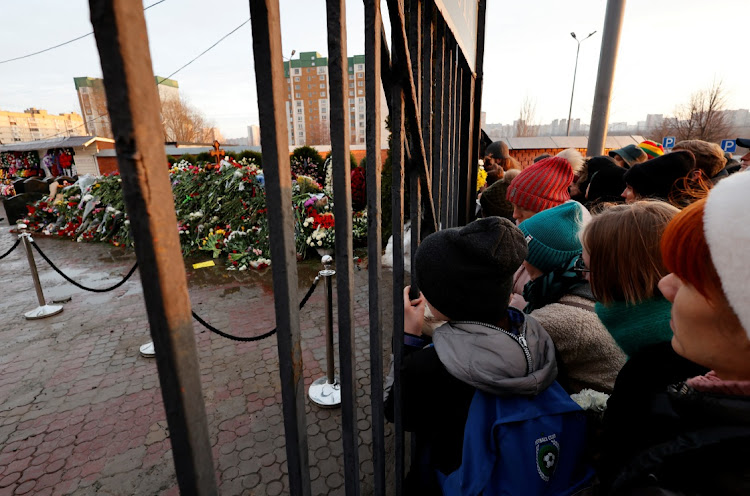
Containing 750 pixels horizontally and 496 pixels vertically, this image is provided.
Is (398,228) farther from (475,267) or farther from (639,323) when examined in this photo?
(639,323)

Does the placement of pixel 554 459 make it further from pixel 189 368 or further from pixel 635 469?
pixel 189 368

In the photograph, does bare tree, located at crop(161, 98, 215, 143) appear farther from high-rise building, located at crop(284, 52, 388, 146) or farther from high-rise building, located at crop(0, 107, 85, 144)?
high-rise building, located at crop(0, 107, 85, 144)

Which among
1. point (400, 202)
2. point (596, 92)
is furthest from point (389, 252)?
point (596, 92)

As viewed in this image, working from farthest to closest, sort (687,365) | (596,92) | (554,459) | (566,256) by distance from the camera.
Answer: (596,92) → (566,256) → (554,459) → (687,365)

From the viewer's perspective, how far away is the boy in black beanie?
118 centimetres

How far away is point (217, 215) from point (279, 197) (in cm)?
906

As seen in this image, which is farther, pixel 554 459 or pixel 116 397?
pixel 116 397

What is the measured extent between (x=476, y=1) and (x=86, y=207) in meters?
11.6

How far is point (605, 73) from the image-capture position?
8.05 m

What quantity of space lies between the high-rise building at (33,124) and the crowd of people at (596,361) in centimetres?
10266

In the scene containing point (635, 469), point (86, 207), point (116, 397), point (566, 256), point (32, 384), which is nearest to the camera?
point (635, 469)

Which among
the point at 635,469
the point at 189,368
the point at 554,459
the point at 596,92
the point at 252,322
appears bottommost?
the point at 252,322

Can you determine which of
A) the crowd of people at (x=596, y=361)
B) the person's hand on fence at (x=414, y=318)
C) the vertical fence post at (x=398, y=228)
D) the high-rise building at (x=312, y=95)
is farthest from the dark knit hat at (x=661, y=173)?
the high-rise building at (x=312, y=95)

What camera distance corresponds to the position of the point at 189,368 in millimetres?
545
